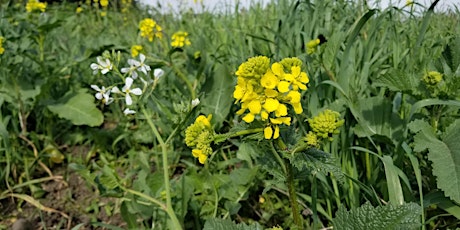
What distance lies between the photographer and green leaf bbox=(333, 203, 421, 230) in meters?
0.93

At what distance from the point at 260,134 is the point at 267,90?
0.37 ft

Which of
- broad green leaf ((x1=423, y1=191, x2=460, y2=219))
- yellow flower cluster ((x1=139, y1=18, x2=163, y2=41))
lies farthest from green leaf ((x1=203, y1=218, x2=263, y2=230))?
yellow flower cluster ((x1=139, y1=18, x2=163, y2=41))

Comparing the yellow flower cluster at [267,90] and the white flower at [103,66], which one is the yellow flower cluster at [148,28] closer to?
the white flower at [103,66]

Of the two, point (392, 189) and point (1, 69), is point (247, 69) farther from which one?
point (1, 69)

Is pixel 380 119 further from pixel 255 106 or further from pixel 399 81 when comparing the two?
pixel 255 106

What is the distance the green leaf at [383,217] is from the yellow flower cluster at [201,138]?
13.0 inches

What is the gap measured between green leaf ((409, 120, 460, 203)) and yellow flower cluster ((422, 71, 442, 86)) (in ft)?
0.41

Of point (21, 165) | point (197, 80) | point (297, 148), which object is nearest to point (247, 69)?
point (297, 148)

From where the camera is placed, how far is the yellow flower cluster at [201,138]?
101 centimetres

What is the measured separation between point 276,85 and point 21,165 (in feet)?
6.00

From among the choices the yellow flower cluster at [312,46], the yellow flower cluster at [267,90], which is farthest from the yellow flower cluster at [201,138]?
the yellow flower cluster at [312,46]

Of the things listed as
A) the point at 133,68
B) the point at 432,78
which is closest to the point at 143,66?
the point at 133,68

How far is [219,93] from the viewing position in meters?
2.27

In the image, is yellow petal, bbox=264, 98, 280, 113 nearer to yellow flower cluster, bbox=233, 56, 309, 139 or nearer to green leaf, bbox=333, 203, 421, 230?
yellow flower cluster, bbox=233, 56, 309, 139
